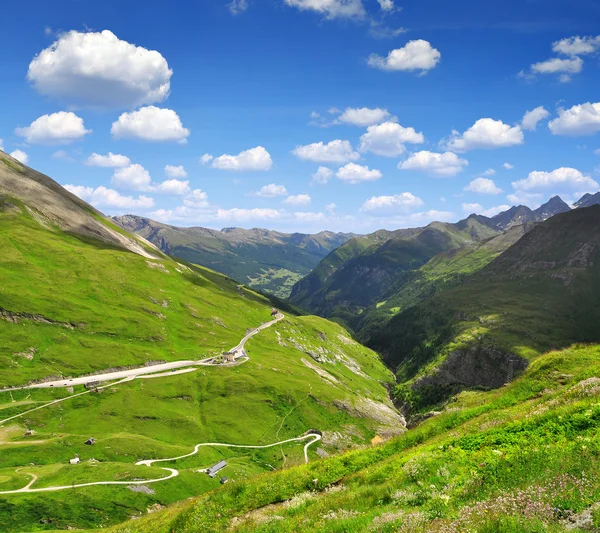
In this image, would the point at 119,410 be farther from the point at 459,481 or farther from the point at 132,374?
the point at 459,481

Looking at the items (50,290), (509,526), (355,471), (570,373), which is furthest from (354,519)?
(50,290)

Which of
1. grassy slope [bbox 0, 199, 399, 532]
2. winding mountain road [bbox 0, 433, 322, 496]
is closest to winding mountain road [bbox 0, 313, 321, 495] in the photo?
winding mountain road [bbox 0, 433, 322, 496]

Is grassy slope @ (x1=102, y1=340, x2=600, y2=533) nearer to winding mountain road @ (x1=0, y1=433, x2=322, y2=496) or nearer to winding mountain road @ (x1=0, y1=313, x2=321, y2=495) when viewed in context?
winding mountain road @ (x1=0, y1=433, x2=322, y2=496)

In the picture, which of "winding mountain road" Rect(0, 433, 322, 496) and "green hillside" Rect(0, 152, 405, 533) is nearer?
"winding mountain road" Rect(0, 433, 322, 496)

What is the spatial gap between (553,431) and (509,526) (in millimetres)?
8412

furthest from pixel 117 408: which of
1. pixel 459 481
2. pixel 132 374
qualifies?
pixel 459 481

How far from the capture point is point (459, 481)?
1495 centimetres

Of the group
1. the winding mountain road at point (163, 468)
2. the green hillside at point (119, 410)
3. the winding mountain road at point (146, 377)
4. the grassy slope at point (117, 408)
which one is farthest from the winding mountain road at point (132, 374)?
the winding mountain road at point (163, 468)

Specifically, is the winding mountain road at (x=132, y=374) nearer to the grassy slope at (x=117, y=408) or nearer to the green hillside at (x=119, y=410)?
the green hillside at (x=119, y=410)

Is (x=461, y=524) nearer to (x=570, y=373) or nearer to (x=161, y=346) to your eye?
(x=570, y=373)

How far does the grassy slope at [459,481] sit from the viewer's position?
1138 cm

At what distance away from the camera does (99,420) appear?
11375cm

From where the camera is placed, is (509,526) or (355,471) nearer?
(509,526)

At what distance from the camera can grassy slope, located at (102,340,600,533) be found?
1138 centimetres
